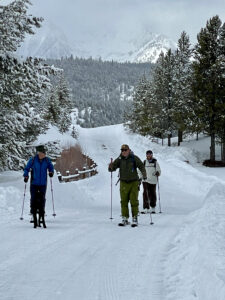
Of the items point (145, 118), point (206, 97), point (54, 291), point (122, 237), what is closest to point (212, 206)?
point (122, 237)

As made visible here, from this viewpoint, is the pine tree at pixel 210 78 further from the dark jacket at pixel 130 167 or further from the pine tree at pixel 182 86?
the dark jacket at pixel 130 167

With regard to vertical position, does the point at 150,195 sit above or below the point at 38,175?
below

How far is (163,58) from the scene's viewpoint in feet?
143

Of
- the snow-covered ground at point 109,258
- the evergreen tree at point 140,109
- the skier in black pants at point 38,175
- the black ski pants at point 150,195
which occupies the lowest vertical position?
the snow-covered ground at point 109,258

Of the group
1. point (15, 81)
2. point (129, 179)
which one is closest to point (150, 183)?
point (129, 179)

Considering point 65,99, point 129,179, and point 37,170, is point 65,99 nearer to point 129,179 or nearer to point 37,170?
point 37,170

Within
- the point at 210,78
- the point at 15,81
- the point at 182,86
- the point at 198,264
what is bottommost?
the point at 198,264

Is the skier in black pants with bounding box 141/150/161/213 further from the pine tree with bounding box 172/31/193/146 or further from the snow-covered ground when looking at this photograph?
the pine tree with bounding box 172/31/193/146

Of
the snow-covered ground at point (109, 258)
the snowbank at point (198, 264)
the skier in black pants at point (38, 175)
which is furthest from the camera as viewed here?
the skier in black pants at point (38, 175)

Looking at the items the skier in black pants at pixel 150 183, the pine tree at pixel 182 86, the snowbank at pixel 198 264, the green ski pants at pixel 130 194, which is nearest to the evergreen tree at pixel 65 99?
the pine tree at pixel 182 86

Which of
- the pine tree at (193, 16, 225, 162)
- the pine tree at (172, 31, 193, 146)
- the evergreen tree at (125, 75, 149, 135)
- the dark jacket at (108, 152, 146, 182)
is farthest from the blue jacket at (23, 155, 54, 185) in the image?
the evergreen tree at (125, 75, 149, 135)

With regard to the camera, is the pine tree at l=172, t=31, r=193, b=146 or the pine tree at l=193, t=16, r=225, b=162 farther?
the pine tree at l=172, t=31, r=193, b=146

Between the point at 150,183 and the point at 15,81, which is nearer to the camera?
the point at 150,183

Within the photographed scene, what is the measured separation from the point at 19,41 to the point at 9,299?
503 inches
